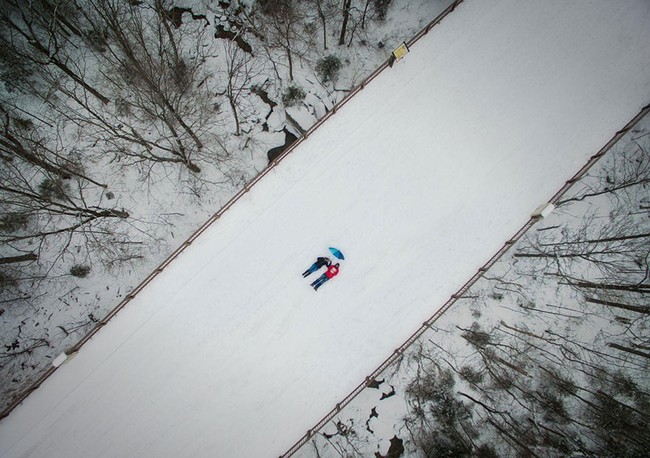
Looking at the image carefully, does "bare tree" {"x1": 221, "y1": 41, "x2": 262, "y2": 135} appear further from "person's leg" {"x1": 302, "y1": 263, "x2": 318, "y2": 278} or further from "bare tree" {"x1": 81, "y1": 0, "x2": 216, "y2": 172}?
"person's leg" {"x1": 302, "y1": 263, "x2": 318, "y2": 278}

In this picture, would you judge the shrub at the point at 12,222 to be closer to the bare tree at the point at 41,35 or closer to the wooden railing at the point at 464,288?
the bare tree at the point at 41,35

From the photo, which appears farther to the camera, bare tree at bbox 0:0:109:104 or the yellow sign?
bare tree at bbox 0:0:109:104

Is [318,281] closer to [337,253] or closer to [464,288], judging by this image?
[337,253]

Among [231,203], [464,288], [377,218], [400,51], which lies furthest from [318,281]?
[400,51]

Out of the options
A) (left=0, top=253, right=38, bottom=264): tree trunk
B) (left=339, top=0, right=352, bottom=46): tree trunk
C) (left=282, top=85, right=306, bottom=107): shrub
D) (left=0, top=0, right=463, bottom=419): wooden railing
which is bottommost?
(left=0, top=253, right=38, bottom=264): tree trunk

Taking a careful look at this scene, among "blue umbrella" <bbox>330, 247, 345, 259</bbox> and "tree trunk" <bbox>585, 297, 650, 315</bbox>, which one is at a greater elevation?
"tree trunk" <bbox>585, 297, 650, 315</bbox>

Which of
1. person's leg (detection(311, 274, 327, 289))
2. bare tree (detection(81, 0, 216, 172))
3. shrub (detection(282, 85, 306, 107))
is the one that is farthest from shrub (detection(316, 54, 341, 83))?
person's leg (detection(311, 274, 327, 289))

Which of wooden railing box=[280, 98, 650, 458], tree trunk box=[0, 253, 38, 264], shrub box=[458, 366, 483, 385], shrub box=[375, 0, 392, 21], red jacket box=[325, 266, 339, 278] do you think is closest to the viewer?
red jacket box=[325, 266, 339, 278]

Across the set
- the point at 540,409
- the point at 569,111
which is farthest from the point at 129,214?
the point at 540,409
